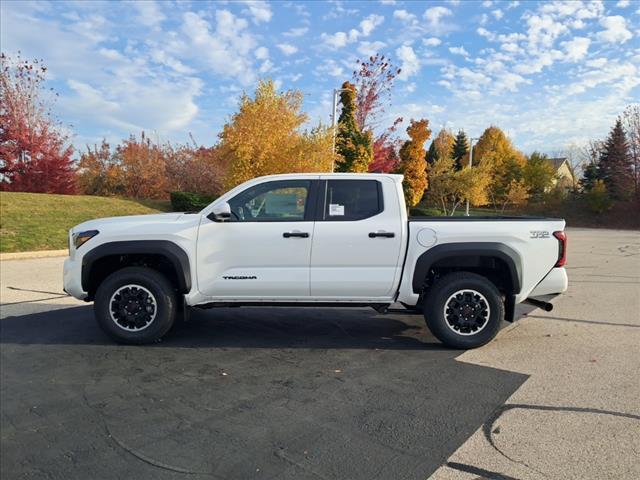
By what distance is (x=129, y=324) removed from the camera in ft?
17.4

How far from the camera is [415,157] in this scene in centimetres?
3328

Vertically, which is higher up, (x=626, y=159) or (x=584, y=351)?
(x=626, y=159)

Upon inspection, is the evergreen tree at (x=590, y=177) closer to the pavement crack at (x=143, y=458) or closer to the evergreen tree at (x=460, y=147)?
the evergreen tree at (x=460, y=147)

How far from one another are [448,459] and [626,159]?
47784mm

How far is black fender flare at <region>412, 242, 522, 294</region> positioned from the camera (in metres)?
5.05

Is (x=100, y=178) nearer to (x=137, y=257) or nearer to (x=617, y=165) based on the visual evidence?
(x=137, y=257)

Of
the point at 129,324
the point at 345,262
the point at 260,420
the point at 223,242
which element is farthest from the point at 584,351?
the point at 129,324

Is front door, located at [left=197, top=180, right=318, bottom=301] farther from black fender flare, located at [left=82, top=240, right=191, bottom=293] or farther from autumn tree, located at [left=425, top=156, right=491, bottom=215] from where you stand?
autumn tree, located at [left=425, top=156, right=491, bottom=215]

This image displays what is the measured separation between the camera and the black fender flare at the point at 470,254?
5055 mm

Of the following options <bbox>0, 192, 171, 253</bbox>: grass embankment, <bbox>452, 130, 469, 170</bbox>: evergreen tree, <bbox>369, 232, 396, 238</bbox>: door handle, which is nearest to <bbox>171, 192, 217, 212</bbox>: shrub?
<bbox>0, 192, 171, 253</bbox>: grass embankment

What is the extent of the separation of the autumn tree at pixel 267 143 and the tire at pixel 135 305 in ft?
45.6

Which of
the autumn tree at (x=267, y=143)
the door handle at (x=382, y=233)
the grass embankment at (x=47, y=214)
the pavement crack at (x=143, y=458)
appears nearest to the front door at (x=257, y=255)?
the door handle at (x=382, y=233)

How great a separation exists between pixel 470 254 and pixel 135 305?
367cm

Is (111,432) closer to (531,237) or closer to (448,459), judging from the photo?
(448,459)
